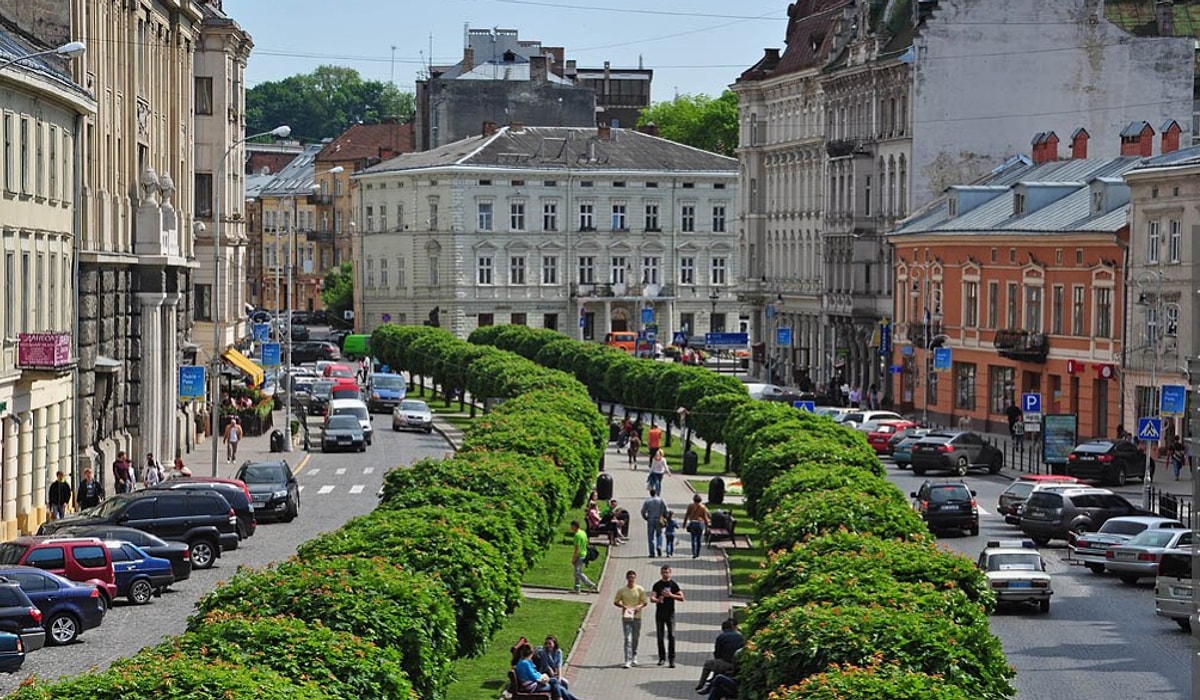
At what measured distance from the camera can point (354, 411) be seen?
8000 centimetres

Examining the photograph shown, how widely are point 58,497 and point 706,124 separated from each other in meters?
127

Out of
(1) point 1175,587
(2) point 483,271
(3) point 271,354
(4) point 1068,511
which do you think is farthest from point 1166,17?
(1) point 1175,587

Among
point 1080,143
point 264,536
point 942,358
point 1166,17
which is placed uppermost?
point 1166,17

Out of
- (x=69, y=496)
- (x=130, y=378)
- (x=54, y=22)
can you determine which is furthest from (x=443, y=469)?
(x=130, y=378)

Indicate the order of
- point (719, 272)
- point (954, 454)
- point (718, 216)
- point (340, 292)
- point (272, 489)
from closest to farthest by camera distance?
point (272, 489) → point (954, 454) → point (718, 216) → point (719, 272) → point (340, 292)

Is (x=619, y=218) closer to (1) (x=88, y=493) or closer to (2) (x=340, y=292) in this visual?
(2) (x=340, y=292)

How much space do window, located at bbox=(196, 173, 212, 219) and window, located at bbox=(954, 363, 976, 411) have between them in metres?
29.3

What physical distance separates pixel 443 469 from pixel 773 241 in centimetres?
8381

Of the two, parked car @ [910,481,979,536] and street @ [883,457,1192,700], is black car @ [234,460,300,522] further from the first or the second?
street @ [883,457,1192,700]

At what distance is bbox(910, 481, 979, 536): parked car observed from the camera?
51719 millimetres

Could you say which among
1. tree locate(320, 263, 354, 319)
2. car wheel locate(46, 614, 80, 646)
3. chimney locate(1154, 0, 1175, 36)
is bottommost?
car wheel locate(46, 614, 80, 646)

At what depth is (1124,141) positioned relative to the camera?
88062mm

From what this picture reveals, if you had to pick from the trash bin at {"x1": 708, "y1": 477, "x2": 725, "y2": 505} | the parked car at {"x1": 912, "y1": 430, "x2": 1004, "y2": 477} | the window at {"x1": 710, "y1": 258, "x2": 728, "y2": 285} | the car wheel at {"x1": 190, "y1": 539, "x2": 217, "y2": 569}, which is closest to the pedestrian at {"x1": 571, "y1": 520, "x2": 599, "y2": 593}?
the car wheel at {"x1": 190, "y1": 539, "x2": 217, "y2": 569}

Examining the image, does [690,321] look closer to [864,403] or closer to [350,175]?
[350,175]
